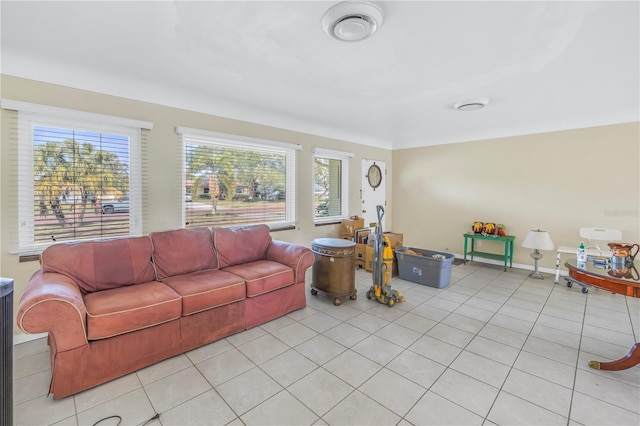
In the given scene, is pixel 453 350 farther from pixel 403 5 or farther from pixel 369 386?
pixel 403 5

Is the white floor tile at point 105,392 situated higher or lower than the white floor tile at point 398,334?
lower

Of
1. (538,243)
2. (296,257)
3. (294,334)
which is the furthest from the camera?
(538,243)

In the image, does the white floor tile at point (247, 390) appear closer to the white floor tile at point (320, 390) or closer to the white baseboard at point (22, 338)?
the white floor tile at point (320, 390)

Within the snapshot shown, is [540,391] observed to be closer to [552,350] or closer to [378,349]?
[552,350]

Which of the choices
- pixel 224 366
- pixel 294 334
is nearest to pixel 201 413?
pixel 224 366

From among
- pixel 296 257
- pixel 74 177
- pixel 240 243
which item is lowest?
pixel 296 257

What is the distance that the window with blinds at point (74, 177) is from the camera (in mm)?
2434

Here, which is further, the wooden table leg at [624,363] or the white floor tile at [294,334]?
the white floor tile at [294,334]

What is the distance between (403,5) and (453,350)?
259 cm

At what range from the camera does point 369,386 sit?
1935mm

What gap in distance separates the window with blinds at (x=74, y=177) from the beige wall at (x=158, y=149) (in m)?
0.09

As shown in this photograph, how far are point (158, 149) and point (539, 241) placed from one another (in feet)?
17.4

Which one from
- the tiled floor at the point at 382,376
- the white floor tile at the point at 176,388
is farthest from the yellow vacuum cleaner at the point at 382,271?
the white floor tile at the point at 176,388

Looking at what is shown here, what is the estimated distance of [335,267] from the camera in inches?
129
